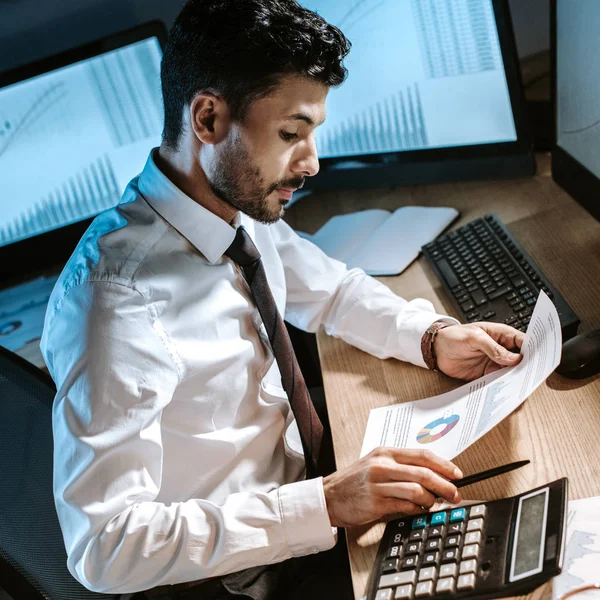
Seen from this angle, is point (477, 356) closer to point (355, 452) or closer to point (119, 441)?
point (355, 452)

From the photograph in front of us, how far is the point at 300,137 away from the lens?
3.44 feet

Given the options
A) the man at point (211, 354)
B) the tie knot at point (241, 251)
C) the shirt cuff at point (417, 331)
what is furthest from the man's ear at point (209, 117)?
the shirt cuff at point (417, 331)

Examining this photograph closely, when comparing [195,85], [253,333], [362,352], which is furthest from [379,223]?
[195,85]

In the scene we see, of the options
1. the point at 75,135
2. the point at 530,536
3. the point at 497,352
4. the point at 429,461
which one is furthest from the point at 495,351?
the point at 75,135

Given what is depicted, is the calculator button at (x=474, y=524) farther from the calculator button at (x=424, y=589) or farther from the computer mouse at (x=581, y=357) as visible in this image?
the computer mouse at (x=581, y=357)

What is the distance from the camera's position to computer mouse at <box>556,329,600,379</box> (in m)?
0.98

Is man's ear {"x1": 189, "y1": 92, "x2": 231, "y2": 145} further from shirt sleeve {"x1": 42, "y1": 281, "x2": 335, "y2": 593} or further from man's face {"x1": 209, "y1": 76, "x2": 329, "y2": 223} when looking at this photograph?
shirt sleeve {"x1": 42, "y1": 281, "x2": 335, "y2": 593}

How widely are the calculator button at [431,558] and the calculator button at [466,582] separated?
0.03 m

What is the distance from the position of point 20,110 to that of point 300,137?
821mm

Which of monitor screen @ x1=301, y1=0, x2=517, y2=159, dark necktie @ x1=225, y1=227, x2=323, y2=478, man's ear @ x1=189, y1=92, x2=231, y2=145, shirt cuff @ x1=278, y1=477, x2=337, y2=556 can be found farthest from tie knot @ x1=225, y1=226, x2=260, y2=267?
monitor screen @ x1=301, y1=0, x2=517, y2=159

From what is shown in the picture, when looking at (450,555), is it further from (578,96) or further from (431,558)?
(578,96)

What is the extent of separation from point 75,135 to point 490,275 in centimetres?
96

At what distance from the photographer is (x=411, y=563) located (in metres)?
0.76

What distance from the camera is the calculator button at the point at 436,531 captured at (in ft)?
2.55
